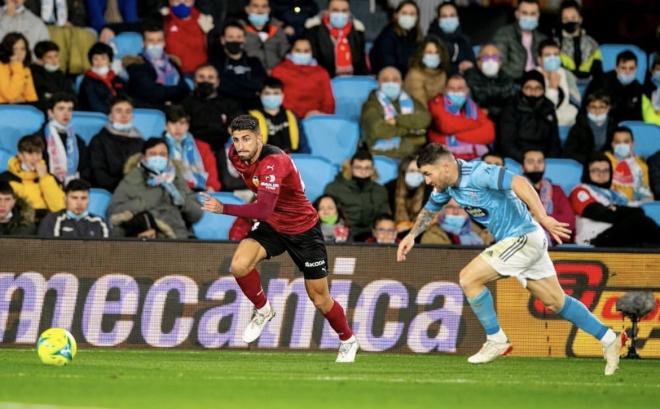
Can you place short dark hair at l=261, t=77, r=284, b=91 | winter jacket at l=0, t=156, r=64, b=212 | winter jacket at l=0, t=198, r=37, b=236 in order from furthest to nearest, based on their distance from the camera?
short dark hair at l=261, t=77, r=284, b=91, winter jacket at l=0, t=156, r=64, b=212, winter jacket at l=0, t=198, r=37, b=236

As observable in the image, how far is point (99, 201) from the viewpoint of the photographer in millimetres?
16438

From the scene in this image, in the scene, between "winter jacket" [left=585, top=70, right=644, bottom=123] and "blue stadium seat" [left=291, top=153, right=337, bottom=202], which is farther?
"winter jacket" [left=585, top=70, right=644, bottom=123]

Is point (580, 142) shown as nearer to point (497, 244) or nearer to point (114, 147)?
point (114, 147)

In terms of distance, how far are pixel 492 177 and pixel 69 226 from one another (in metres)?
5.50

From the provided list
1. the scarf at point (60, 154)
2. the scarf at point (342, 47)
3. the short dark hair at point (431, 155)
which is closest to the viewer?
the short dark hair at point (431, 155)

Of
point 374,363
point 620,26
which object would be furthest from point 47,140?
point 620,26

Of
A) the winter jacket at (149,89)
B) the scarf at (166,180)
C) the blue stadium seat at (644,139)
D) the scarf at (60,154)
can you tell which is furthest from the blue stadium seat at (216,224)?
the blue stadium seat at (644,139)

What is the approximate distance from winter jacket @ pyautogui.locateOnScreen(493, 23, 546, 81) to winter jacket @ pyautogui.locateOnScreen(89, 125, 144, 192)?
5.62 meters

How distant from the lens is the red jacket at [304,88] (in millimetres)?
18609

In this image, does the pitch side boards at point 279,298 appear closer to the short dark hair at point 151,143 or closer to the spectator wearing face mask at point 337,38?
the short dark hair at point 151,143

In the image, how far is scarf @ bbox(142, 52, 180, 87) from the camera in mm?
18078

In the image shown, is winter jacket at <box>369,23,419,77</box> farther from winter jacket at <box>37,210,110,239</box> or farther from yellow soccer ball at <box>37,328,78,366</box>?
yellow soccer ball at <box>37,328,78,366</box>

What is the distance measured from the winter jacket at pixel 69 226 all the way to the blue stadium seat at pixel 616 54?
8545mm

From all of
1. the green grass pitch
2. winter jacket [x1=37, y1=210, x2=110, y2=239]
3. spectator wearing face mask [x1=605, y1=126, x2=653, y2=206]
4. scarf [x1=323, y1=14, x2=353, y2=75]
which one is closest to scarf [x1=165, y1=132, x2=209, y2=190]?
winter jacket [x1=37, y1=210, x2=110, y2=239]
